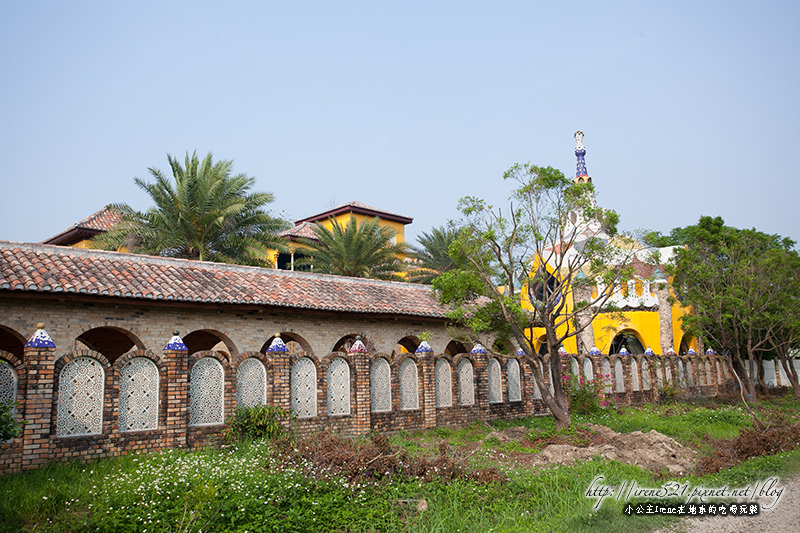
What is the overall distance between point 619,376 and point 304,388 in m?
13.4

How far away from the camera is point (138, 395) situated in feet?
35.1

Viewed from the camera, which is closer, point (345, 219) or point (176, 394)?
point (176, 394)

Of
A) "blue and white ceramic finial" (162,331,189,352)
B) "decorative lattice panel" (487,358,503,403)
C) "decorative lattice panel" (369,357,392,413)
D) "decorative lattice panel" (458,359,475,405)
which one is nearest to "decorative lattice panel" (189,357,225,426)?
"blue and white ceramic finial" (162,331,189,352)

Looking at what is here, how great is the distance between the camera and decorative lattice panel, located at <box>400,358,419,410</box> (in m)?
15.1

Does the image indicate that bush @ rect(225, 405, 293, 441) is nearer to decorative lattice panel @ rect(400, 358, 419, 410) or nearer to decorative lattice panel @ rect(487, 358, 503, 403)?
decorative lattice panel @ rect(400, 358, 419, 410)

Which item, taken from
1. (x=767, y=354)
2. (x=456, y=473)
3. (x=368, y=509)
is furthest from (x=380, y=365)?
(x=767, y=354)

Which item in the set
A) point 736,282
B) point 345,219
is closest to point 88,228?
point 345,219

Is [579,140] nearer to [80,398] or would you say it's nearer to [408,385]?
[408,385]

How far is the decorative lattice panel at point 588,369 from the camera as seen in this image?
68.6 feet

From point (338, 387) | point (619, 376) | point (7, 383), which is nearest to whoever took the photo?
point (7, 383)

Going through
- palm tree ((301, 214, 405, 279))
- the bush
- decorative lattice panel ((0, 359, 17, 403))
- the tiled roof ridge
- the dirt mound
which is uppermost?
palm tree ((301, 214, 405, 279))

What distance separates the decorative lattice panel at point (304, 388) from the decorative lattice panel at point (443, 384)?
3.83 metres

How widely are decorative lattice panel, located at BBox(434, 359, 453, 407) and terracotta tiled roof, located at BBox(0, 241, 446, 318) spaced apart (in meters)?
2.69

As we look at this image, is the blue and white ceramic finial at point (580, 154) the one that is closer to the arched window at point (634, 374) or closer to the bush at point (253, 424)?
the arched window at point (634, 374)
